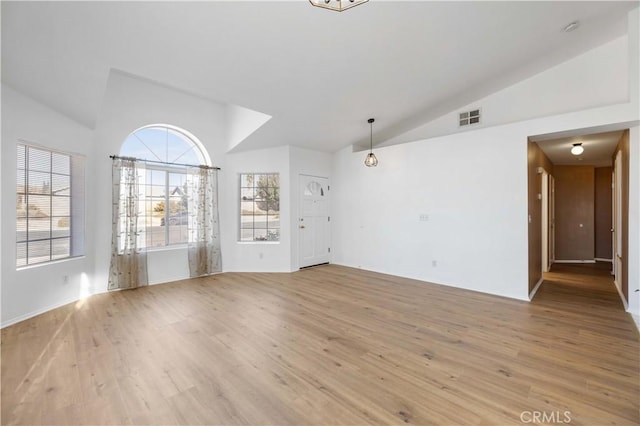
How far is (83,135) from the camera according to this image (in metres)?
4.39

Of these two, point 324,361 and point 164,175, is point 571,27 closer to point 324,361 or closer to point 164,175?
point 324,361

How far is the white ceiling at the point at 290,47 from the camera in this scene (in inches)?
99.0

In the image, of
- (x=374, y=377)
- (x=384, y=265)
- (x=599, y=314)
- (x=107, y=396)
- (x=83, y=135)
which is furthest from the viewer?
(x=384, y=265)

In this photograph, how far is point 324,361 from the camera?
250cm

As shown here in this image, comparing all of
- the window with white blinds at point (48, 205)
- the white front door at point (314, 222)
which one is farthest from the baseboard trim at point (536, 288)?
the window with white blinds at point (48, 205)

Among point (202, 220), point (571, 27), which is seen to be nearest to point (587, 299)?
point (571, 27)

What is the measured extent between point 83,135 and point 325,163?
457 centimetres

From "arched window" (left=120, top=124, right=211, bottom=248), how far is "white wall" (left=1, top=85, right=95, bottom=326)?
2.57 ft

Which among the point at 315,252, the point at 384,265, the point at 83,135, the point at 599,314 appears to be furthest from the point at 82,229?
the point at 599,314

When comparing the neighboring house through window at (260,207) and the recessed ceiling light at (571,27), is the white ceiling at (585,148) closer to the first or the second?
the recessed ceiling light at (571,27)

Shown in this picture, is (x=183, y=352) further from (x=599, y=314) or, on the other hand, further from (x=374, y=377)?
(x=599, y=314)

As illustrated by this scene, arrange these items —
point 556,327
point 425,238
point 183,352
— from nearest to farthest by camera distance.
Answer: point 183,352
point 556,327
point 425,238

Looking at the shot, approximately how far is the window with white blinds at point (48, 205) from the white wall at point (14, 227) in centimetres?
13

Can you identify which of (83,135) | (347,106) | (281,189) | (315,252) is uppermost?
(347,106)
